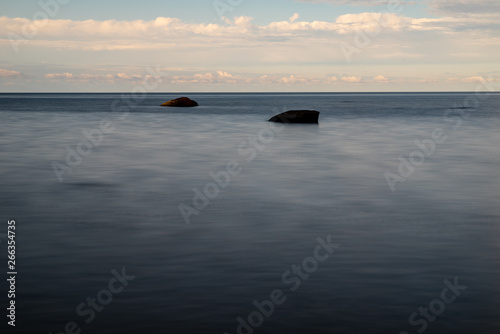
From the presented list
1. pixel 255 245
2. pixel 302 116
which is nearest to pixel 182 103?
pixel 302 116

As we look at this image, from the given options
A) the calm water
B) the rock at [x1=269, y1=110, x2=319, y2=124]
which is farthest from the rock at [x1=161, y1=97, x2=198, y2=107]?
the calm water

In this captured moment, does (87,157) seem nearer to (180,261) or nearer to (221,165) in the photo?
(221,165)

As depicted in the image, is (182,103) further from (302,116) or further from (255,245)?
(255,245)

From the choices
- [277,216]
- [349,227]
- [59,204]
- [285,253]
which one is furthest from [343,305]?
[59,204]

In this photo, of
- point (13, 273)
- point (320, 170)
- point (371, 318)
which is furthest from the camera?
point (320, 170)

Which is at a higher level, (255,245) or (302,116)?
(255,245)

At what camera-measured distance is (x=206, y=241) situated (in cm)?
1322

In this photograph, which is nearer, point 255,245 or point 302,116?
point 255,245

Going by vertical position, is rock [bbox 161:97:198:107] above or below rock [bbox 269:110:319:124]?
below

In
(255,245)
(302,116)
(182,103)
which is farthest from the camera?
(182,103)

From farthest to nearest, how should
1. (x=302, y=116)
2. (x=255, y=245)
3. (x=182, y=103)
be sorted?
(x=182, y=103) → (x=302, y=116) → (x=255, y=245)

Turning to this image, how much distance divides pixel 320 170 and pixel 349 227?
11844 millimetres

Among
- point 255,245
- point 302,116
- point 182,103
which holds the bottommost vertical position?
point 182,103

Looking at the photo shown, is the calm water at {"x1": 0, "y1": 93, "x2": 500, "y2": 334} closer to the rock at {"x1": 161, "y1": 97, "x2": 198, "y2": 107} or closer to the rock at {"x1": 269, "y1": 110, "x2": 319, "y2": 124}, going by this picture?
the rock at {"x1": 269, "y1": 110, "x2": 319, "y2": 124}
